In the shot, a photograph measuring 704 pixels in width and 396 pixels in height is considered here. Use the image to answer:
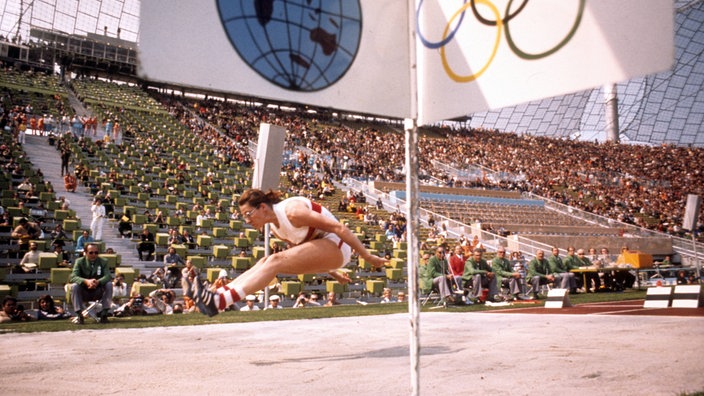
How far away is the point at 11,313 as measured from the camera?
28.3 feet

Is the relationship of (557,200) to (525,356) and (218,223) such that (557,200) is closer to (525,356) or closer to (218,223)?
(218,223)

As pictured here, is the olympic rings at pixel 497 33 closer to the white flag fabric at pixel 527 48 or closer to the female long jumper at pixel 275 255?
the white flag fabric at pixel 527 48

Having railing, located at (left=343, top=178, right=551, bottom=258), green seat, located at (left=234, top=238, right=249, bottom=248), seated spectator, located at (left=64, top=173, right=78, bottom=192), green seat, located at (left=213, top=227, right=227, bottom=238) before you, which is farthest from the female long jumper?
railing, located at (left=343, top=178, right=551, bottom=258)

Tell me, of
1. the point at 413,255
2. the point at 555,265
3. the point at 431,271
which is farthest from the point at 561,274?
the point at 413,255

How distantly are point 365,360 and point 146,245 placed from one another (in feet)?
37.3

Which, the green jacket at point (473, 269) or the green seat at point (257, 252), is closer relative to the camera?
the green jacket at point (473, 269)

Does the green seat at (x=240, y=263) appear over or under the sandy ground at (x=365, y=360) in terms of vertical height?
over

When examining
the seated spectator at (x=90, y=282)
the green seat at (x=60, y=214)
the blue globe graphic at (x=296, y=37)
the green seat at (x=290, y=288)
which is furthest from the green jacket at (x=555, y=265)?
the green seat at (x=60, y=214)

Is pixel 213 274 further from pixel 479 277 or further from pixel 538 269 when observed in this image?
pixel 538 269

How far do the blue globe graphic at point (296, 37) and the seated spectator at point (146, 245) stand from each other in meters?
13.0

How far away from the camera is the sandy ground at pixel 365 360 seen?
294 cm

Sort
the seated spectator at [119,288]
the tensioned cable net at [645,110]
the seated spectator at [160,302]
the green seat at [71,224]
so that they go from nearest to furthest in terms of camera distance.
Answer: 1. the seated spectator at [160,302]
2. the seated spectator at [119,288]
3. the green seat at [71,224]
4. the tensioned cable net at [645,110]

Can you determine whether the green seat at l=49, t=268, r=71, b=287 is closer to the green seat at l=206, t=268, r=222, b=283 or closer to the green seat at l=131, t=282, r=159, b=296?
the green seat at l=131, t=282, r=159, b=296

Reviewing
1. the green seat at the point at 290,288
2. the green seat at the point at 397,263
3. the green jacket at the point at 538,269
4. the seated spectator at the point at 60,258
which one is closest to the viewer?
the seated spectator at the point at 60,258
